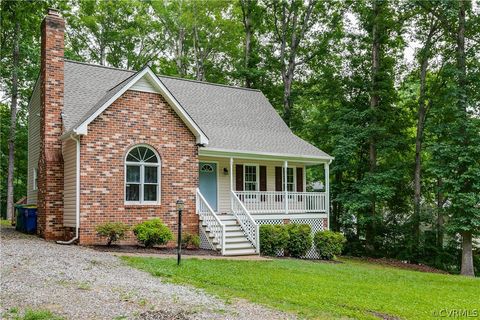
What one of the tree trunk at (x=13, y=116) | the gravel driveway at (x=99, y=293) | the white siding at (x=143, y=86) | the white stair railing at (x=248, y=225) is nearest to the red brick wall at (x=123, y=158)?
the white siding at (x=143, y=86)

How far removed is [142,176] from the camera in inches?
613

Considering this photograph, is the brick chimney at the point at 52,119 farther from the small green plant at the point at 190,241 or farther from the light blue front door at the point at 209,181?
the light blue front door at the point at 209,181

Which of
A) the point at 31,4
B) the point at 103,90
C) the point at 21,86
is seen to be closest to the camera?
the point at 31,4

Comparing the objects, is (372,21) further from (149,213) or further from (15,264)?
(15,264)

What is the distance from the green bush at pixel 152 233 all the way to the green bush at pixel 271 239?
3302 millimetres

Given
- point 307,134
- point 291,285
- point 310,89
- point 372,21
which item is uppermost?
point 372,21

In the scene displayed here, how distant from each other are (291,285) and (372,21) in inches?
719

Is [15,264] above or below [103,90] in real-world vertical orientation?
below

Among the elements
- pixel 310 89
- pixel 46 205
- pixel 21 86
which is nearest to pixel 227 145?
pixel 46 205

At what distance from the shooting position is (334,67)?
2748cm

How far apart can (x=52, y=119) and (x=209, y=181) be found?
20.8ft

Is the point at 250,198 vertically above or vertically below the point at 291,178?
below

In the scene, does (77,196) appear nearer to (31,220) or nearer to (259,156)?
(31,220)

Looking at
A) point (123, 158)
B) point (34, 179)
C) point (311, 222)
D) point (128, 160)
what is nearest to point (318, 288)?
point (123, 158)
